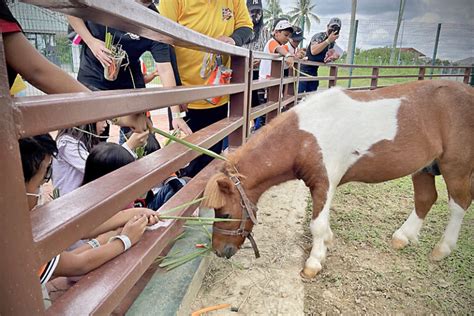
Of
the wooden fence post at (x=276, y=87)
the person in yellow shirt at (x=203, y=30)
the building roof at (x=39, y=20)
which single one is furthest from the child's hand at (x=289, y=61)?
the building roof at (x=39, y=20)

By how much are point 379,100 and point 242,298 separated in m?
1.71

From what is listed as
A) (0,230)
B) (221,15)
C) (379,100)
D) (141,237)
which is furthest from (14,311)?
(221,15)

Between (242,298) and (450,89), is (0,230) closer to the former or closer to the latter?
(242,298)

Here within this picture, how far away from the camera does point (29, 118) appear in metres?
0.76

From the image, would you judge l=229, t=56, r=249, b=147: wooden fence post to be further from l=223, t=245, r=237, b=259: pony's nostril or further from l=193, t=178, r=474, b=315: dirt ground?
l=223, t=245, r=237, b=259: pony's nostril

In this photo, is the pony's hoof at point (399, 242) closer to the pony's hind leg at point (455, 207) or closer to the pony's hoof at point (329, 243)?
the pony's hind leg at point (455, 207)

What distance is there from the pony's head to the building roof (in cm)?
683

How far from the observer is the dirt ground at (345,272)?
77.0 inches

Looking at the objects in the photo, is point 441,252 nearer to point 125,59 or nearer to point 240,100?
point 240,100

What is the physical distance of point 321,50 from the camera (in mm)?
7082

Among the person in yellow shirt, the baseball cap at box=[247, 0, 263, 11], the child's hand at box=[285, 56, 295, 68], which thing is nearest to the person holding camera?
the child's hand at box=[285, 56, 295, 68]

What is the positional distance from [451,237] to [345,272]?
0.99 meters

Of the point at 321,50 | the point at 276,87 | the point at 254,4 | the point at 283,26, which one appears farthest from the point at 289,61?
the point at 321,50

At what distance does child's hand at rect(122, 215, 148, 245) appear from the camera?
4.87ft
